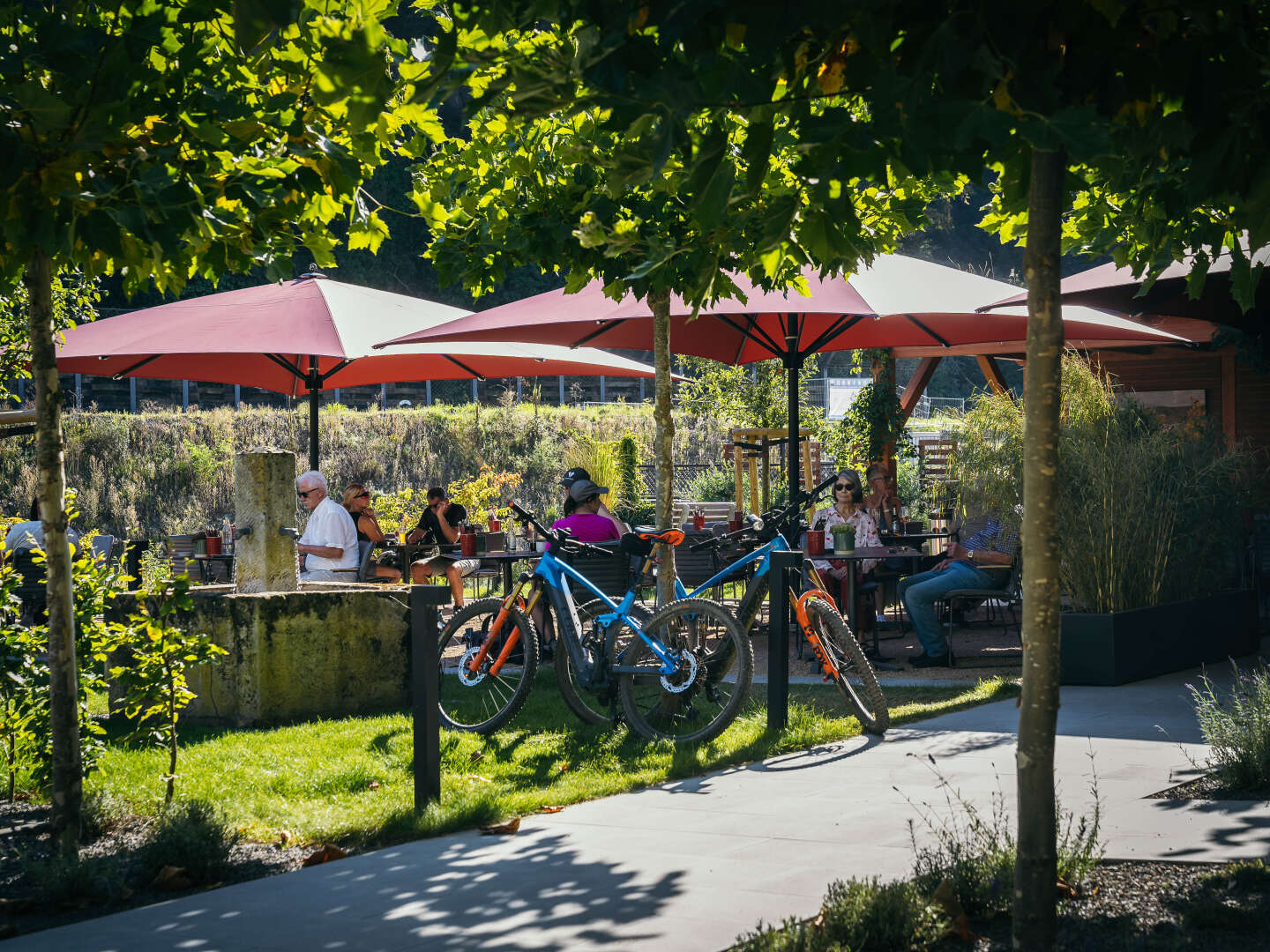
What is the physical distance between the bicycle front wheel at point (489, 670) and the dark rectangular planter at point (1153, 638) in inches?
130

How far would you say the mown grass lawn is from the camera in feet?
16.5

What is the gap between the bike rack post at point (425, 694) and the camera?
5.17m

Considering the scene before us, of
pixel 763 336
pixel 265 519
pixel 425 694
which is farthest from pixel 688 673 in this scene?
pixel 763 336

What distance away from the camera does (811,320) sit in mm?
10672

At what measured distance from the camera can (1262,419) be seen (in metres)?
16.2

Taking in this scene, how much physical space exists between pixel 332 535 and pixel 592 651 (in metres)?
3.21

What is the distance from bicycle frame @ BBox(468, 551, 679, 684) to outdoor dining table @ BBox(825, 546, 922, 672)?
250cm

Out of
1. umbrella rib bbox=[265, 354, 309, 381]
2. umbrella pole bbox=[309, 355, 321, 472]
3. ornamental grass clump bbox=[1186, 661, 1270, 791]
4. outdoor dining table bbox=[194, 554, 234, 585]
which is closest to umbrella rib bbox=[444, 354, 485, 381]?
umbrella pole bbox=[309, 355, 321, 472]

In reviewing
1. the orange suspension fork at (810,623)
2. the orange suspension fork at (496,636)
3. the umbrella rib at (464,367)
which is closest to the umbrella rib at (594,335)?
the umbrella rib at (464,367)

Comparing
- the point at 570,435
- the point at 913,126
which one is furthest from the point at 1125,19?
the point at 570,435

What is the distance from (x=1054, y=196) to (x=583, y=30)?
3.81ft

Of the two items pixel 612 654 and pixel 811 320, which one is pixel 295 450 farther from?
pixel 612 654

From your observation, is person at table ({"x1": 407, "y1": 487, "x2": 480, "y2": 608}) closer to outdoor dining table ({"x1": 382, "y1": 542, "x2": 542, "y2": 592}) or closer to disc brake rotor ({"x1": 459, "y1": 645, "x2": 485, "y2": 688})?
outdoor dining table ({"x1": 382, "y1": 542, "x2": 542, "y2": 592})

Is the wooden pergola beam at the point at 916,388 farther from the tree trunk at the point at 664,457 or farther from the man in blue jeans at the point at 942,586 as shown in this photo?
the tree trunk at the point at 664,457
